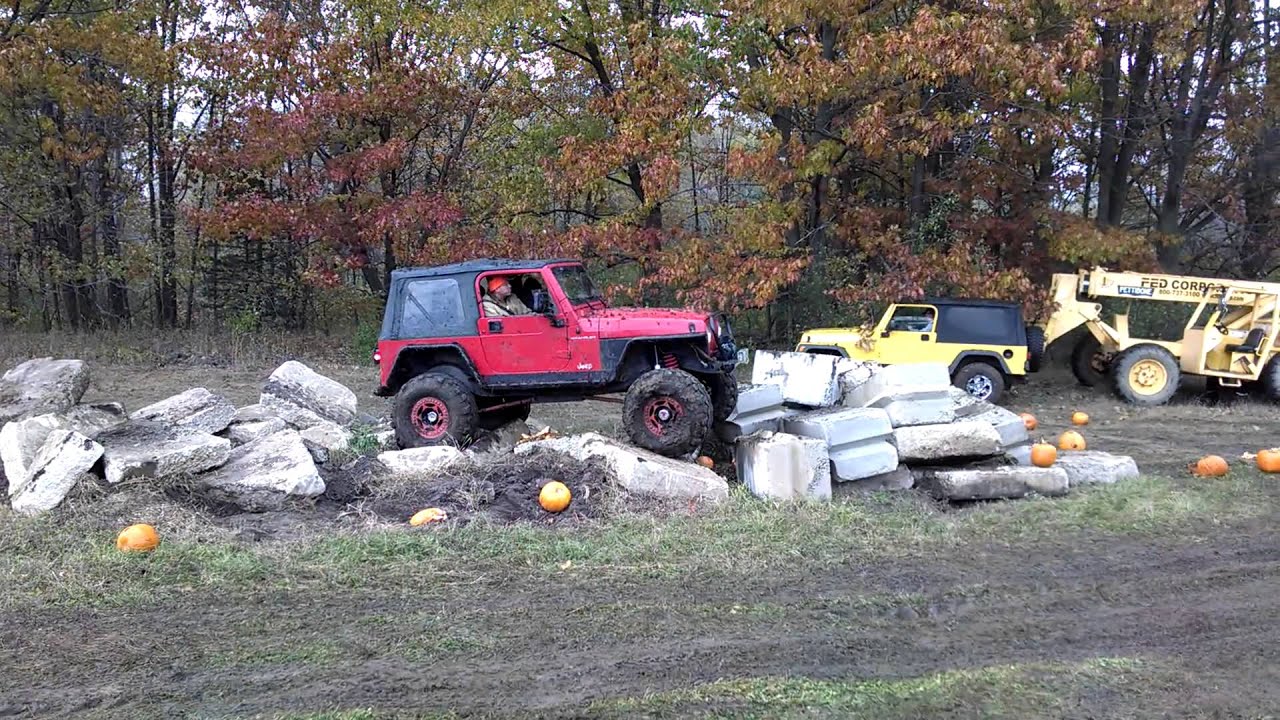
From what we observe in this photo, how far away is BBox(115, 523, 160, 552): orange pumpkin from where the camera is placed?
233 inches

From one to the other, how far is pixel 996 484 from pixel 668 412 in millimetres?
2801

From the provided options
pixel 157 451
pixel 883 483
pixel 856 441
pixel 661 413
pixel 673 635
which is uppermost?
pixel 661 413

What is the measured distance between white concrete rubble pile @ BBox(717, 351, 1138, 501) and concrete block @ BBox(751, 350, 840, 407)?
0.49 feet

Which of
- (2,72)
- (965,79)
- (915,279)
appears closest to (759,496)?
(915,279)

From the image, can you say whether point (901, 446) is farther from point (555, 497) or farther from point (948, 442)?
point (555, 497)

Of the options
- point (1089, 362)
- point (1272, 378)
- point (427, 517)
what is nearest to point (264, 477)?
point (427, 517)

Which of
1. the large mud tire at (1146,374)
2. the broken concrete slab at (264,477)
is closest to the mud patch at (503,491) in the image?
the broken concrete slab at (264,477)

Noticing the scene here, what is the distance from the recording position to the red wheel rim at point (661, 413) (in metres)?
7.68

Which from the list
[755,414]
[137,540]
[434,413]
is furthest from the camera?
[434,413]

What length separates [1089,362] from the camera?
14.7m

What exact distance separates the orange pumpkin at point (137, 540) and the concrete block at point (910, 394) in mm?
5907

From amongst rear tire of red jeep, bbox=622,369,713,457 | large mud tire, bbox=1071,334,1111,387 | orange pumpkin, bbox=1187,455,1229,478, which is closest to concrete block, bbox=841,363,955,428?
rear tire of red jeep, bbox=622,369,713,457

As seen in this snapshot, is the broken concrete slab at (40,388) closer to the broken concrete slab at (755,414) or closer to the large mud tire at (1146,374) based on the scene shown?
the broken concrete slab at (755,414)

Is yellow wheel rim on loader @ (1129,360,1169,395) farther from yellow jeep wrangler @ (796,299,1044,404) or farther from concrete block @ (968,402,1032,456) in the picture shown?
concrete block @ (968,402,1032,456)
